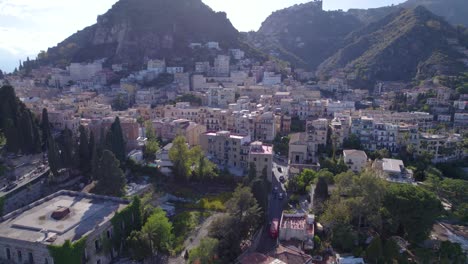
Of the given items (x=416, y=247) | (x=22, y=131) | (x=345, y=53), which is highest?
(x=345, y=53)

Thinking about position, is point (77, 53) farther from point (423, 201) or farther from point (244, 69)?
point (423, 201)

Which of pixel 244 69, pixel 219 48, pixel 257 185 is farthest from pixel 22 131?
pixel 219 48

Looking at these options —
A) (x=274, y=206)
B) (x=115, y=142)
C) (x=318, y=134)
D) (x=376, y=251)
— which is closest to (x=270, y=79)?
(x=318, y=134)

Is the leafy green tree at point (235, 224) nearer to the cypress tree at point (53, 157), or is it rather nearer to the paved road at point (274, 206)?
the paved road at point (274, 206)

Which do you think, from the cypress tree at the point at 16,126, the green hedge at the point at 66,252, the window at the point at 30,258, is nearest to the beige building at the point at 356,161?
the green hedge at the point at 66,252

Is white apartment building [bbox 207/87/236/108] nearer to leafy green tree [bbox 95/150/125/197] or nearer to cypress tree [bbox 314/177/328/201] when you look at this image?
leafy green tree [bbox 95/150/125/197]

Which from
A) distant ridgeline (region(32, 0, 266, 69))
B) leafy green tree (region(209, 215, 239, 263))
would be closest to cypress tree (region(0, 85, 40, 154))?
leafy green tree (region(209, 215, 239, 263))

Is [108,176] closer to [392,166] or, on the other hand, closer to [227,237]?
[227,237]
